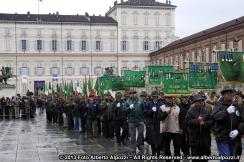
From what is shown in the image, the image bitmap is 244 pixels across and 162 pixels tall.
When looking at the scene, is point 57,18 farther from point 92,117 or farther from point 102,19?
point 92,117

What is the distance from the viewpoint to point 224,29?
55625 millimetres

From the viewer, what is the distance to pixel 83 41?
9300 cm

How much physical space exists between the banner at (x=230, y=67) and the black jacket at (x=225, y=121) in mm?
2160

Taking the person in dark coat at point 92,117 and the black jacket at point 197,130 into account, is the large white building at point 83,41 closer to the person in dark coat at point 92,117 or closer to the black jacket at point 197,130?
the person in dark coat at point 92,117

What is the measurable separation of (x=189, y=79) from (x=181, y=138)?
787cm

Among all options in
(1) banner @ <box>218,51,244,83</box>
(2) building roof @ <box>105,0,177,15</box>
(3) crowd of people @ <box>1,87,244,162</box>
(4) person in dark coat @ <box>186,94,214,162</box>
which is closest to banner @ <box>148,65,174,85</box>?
(3) crowd of people @ <box>1,87,244,162</box>

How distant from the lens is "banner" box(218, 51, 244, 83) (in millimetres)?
10531

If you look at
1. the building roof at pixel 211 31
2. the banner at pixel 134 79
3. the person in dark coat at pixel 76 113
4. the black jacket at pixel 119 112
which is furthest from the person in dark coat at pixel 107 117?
the building roof at pixel 211 31

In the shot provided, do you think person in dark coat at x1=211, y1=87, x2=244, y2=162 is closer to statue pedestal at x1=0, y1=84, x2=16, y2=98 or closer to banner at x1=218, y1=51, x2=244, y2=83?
banner at x1=218, y1=51, x2=244, y2=83

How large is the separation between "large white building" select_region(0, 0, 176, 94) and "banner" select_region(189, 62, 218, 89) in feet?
232

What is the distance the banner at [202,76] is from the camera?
19.3 m

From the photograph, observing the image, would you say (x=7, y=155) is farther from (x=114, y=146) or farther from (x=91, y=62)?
(x=91, y=62)

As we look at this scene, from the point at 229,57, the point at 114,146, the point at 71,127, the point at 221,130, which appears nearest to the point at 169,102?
the point at 229,57

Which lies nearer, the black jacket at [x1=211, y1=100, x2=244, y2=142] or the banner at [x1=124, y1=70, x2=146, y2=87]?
the black jacket at [x1=211, y1=100, x2=244, y2=142]
